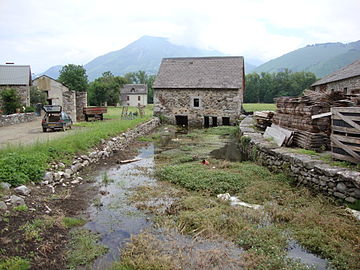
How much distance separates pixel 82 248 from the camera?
17.6 ft

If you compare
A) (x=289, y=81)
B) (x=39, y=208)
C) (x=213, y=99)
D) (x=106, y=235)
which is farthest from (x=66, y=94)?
(x=289, y=81)

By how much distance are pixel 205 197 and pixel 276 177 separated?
9.33 feet

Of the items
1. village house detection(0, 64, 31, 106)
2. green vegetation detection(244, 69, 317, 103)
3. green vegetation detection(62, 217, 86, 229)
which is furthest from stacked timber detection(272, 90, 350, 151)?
green vegetation detection(244, 69, 317, 103)

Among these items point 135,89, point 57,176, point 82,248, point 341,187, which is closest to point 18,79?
point 57,176

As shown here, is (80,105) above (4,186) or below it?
above

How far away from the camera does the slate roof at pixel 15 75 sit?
3164 cm

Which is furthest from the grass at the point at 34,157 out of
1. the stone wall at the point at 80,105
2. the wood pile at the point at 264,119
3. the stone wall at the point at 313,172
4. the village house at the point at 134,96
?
the village house at the point at 134,96

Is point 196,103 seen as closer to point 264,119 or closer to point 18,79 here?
point 264,119

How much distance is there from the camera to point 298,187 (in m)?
8.46

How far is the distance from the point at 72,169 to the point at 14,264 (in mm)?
5817

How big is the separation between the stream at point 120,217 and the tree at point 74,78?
2103 inches

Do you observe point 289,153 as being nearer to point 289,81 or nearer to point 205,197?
point 205,197

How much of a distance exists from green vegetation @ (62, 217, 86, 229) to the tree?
190 ft

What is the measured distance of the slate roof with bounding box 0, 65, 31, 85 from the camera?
3164 cm
